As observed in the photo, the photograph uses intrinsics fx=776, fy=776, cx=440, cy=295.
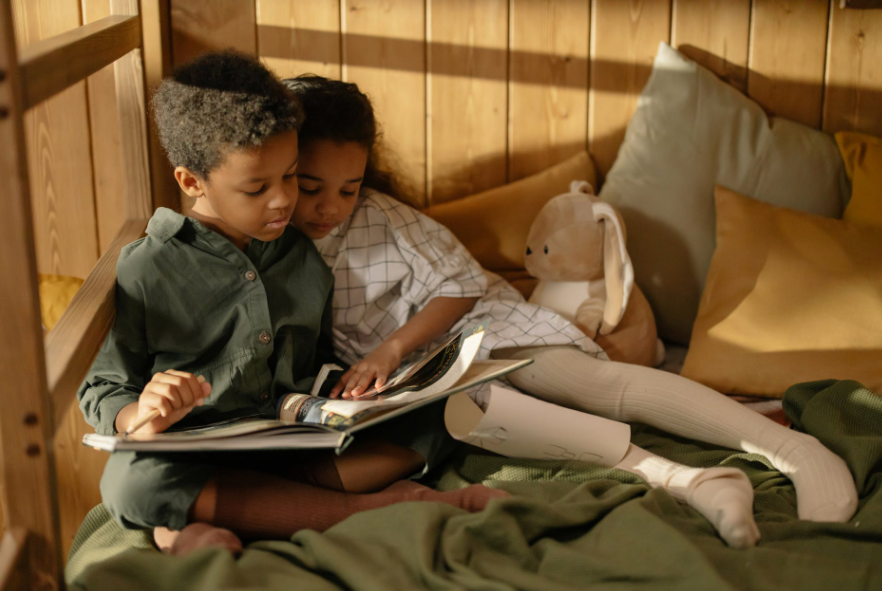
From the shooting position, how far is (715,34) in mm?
1401

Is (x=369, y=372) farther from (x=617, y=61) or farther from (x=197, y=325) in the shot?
(x=617, y=61)

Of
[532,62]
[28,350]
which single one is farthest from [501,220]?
[28,350]

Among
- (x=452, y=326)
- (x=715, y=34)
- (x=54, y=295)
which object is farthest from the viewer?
(x=715, y=34)

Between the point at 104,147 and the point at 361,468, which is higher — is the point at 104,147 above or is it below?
above

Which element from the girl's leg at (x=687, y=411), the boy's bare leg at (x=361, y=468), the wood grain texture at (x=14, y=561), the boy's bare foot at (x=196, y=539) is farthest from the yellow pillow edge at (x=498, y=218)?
the wood grain texture at (x=14, y=561)

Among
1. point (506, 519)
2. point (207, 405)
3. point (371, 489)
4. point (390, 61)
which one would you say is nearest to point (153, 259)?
point (207, 405)

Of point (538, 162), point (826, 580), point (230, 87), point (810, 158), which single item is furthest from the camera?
point (538, 162)

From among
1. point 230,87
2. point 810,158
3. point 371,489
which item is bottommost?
point 371,489

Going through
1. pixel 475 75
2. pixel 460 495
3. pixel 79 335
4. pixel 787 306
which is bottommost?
pixel 460 495

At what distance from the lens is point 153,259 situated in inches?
36.9

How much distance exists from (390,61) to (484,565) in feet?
3.08

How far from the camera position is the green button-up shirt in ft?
2.99

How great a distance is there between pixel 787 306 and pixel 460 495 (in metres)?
0.63

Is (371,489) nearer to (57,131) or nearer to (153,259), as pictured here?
(153,259)
